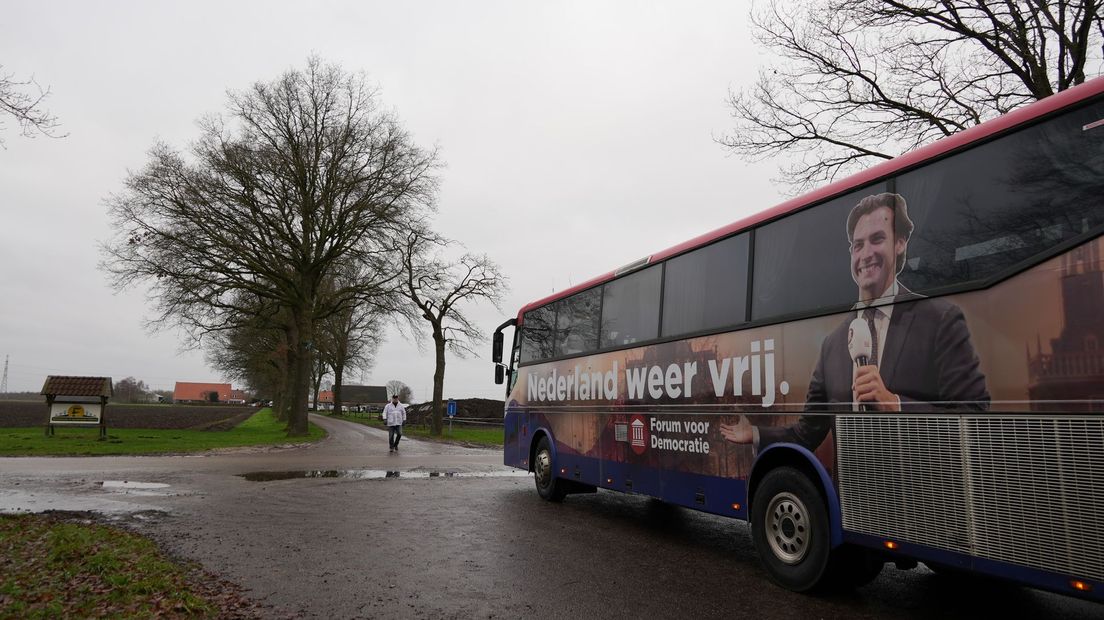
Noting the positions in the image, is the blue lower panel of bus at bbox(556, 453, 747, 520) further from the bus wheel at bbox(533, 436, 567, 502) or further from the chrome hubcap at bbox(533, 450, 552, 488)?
the chrome hubcap at bbox(533, 450, 552, 488)

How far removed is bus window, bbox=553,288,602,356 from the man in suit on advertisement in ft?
14.4

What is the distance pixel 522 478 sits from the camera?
1515 centimetres

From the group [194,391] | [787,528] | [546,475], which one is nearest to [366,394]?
[194,391]

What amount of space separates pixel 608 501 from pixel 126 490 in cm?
803

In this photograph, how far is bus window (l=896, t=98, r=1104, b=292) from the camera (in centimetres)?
408

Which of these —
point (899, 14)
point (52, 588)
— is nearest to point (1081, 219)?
point (52, 588)

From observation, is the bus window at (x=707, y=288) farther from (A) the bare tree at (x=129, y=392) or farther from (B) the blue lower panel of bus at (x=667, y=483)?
(A) the bare tree at (x=129, y=392)

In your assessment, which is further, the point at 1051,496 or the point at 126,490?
the point at 126,490

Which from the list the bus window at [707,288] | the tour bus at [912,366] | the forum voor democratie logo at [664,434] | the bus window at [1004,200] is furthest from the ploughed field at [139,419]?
the bus window at [1004,200]

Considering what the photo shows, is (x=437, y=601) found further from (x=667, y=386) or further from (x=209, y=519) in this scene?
(x=209, y=519)

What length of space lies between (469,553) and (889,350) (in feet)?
14.8

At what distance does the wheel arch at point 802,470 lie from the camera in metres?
5.38

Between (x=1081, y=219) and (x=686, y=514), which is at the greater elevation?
(x=1081, y=219)

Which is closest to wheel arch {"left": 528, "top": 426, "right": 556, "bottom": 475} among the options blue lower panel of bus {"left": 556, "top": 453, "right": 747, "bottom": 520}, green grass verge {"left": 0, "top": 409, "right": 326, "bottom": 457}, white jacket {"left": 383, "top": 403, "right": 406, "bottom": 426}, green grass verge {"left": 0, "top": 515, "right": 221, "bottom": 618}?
blue lower panel of bus {"left": 556, "top": 453, "right": 747, "bottom": 520}
